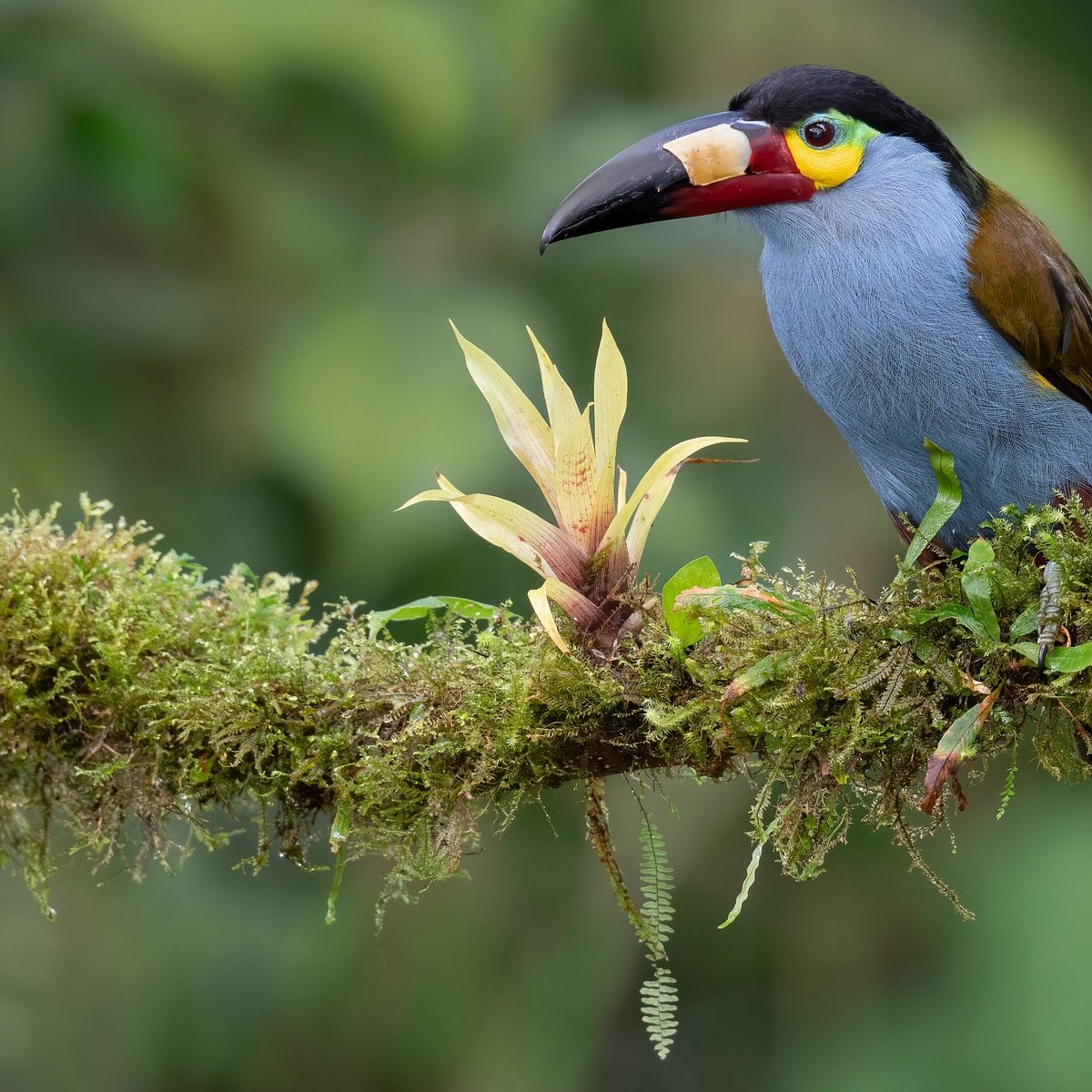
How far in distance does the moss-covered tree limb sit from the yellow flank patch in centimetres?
92

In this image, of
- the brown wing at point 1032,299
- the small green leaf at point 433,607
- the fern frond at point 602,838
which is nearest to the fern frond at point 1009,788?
the fern frond at point 602,838

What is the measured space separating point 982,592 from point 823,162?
1182 millimetres

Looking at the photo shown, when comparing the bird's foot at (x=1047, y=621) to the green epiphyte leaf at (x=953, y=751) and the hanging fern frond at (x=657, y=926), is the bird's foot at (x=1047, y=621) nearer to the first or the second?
the green epiphyte leaf at (x=953, y=751)

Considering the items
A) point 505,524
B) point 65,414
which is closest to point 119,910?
point 65,414

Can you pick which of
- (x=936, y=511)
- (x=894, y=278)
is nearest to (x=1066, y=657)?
(x=936, y=511)

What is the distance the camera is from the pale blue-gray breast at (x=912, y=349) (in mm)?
2514

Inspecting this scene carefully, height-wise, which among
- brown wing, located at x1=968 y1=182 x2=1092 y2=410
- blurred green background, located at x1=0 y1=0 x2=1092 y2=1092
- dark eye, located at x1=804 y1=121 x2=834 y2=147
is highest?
dark eye, located at x1=804 y1=121 x2=834 y2=147

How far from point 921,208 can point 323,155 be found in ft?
10.5

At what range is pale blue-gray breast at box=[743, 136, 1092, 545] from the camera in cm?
251

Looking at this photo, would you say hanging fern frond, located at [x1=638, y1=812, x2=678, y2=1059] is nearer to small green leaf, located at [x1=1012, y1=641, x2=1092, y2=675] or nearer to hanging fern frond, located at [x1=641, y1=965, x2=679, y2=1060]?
hanging fern frond, located at [x1=641, y1=965, x2=679, y2=1060]

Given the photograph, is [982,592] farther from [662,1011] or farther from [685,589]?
[662,1011]

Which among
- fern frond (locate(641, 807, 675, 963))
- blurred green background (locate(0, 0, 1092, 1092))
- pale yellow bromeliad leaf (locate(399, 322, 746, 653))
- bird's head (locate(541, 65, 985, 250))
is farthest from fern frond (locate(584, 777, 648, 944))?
blurred green background (locate(0, 0, 1092, 1092))

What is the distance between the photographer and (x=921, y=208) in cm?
262

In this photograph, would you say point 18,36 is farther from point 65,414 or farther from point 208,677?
point 208,677
